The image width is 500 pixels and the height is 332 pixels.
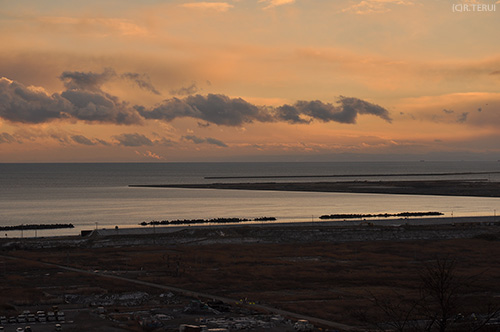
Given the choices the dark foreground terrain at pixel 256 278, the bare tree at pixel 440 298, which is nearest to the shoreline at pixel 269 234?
the dark foreground terrain at pixel 256 278

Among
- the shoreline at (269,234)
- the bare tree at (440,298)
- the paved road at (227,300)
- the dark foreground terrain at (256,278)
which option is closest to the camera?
the bare tree at (440,298)

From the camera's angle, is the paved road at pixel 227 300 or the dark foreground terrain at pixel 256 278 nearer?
the paved road at pixel 227 300

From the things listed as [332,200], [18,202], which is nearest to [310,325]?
[332,200]

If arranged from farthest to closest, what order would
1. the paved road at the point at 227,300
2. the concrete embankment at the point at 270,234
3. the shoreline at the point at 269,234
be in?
the shoreline at the point at 269,234 < the concrete embankment at the point at 270,234 < the paved road at the point at 227,300

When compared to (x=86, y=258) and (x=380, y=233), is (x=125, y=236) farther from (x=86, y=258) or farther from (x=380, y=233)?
(x=380, y=233)

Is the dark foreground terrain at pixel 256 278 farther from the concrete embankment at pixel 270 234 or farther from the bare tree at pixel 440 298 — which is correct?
the bare tree at pixel 440 298

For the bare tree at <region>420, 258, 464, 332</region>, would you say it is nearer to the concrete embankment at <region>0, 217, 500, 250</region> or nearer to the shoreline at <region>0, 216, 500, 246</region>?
the concrete embankment at <region>0, 217, 500, 250</region>

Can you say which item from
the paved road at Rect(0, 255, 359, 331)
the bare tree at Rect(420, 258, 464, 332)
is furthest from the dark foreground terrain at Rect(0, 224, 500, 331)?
the bare tree at Rect(420, 258, 464, 332)

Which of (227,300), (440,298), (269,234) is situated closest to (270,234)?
(269,234)

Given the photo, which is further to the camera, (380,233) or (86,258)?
(380,233)
